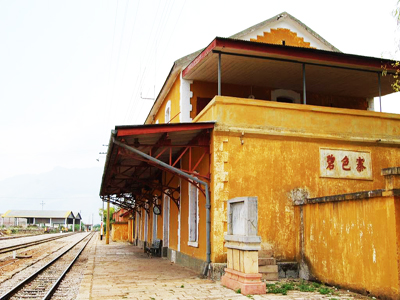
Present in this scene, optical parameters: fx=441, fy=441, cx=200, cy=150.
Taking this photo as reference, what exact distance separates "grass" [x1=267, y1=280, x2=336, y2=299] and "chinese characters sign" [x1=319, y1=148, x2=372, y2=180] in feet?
10.3

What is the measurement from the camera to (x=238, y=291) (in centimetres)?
859

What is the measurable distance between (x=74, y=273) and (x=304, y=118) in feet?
28.3

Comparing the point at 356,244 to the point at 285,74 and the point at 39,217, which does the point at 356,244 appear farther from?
the point at 39,217

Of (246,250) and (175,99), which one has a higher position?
(175,99)

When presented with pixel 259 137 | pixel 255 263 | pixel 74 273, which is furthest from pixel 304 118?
pixel 74 273

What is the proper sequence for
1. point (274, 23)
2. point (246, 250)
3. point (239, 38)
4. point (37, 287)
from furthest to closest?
point (274, 23)
point (239, 38)
point (37, 287)
point (246, 250)

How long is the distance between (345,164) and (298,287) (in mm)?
4123

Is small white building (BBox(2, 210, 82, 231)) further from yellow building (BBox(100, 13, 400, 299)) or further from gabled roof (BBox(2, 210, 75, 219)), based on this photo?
yellow building (BBox(100, 13, 400, 299))

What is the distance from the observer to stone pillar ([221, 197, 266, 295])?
8500mm

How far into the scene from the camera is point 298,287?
937cm

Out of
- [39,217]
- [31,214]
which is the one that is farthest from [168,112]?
[31,214]

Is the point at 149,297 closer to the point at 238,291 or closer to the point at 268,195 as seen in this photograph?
the point at 238,291

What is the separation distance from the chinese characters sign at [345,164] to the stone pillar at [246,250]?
12.4 feet

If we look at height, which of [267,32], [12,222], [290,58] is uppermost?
[267,32]
